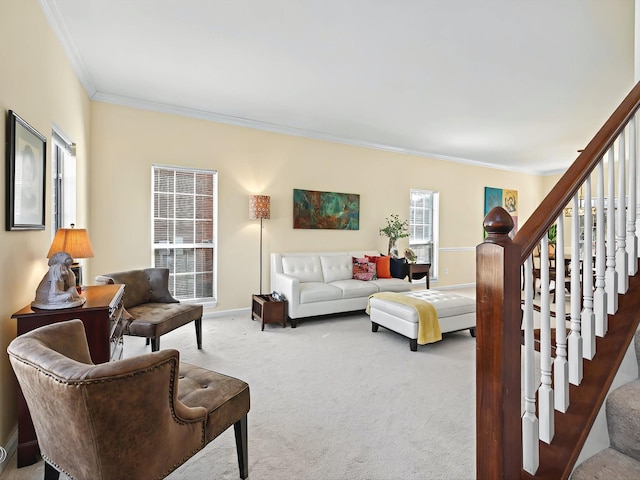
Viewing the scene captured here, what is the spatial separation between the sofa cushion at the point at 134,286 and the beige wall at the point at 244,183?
3.22 ft

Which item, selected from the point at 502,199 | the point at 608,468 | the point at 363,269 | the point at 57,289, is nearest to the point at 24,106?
the point at 57,289

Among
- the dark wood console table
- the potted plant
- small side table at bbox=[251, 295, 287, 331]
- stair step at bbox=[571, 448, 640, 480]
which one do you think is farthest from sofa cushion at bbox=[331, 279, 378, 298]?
stair step at bbox=[571, 448, 640, 480]

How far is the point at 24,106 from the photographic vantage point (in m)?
2.10

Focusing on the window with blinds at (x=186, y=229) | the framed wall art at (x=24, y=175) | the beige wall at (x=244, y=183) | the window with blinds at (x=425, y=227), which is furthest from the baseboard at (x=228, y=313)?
the window with blinds at (x=425, y=227)

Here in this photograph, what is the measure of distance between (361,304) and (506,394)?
3874mm

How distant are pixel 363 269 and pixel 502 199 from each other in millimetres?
→ 4444

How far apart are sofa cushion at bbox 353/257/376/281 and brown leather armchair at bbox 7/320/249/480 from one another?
4.07 metres

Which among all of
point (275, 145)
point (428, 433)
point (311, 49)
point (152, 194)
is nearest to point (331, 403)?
point (428, 433)

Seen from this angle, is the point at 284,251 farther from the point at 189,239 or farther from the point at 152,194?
the point at 152,194

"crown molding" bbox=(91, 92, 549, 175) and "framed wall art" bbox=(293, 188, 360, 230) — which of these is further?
"framed wall art" bbox=(293, 188, 360, 230)

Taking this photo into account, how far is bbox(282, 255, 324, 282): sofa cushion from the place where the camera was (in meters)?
4.99

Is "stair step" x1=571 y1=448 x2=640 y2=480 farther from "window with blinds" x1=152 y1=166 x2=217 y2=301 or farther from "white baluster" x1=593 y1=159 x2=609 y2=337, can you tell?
"window with blinds" x1=152 y1=166 x2=217 y2=301

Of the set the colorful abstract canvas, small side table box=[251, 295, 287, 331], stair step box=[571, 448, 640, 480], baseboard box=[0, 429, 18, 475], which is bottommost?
baseboard box=[0, 429, 18, 475]

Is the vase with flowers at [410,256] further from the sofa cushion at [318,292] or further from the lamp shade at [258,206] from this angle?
the lamp shade at [258,206]
